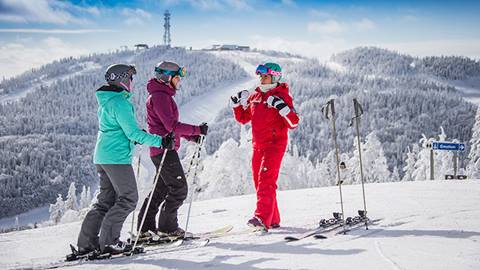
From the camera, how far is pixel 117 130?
4938mm

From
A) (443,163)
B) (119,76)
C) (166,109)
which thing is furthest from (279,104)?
(443,163)

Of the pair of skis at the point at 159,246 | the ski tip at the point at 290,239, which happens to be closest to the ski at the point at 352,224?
the ski tip at the point at 290,239

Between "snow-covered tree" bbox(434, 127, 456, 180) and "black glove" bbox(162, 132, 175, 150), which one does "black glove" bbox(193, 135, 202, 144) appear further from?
"snow-covered tree" bbox(434, 127, 456, 180)

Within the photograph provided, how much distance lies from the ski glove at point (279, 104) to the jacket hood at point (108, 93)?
2.01m

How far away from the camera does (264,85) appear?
631 centimetres

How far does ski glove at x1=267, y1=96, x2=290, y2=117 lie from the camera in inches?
235

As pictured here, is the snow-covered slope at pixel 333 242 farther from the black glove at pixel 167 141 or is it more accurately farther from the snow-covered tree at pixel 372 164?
the snow-covered tree at pixel 372 164

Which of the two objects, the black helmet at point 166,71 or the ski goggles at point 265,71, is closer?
the black helmet at point 166,71

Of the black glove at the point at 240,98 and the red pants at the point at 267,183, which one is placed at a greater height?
the black glove at the point at 240,98

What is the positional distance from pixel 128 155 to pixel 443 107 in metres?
195

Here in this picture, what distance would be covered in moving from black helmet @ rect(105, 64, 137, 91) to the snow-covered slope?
194cm

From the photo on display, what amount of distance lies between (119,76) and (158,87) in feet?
2.23

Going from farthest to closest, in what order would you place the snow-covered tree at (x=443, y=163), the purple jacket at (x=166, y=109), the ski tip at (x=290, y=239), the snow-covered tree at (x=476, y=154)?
the snow-covered tree at (x=443, y=163) → the snow-covered tree at (x=476, y=154) → the purple jacket at (x=166, y=109) → the ski tip at (x=290, y=239)

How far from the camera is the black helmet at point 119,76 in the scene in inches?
194
